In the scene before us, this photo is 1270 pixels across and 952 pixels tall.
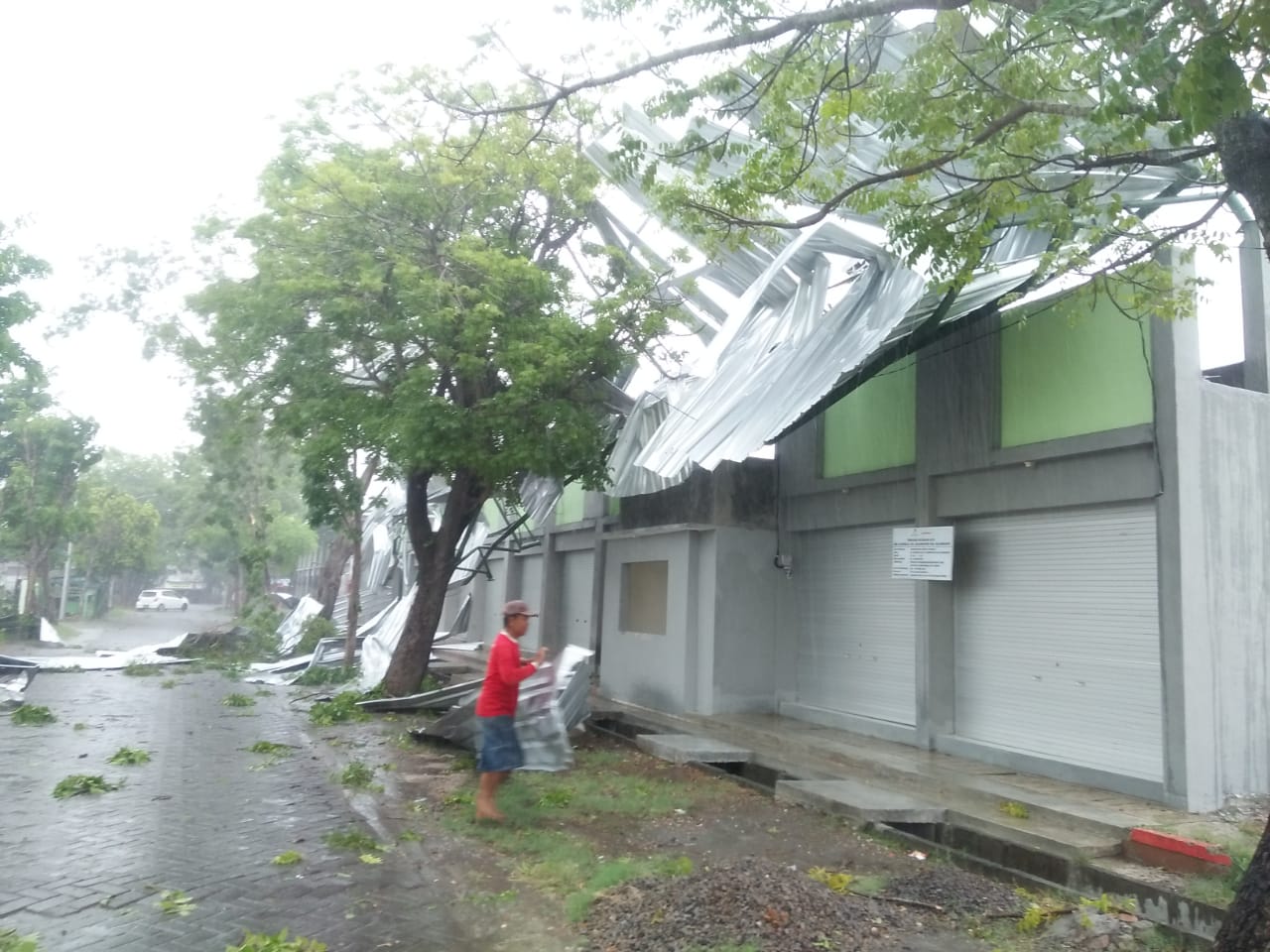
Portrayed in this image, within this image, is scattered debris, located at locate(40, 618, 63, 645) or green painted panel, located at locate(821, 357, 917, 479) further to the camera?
scattered debris, located at locate(40, 618, 63, 645)

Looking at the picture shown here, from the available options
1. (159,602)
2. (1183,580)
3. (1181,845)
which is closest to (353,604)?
(1183,580)

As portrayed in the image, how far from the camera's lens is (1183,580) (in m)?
7.94

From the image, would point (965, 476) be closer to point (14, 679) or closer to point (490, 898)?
point (490, 898)

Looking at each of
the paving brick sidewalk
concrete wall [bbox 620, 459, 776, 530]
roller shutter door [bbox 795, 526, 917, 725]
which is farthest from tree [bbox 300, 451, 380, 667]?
roller shutter door [bbox 795, 526, 917, 725]

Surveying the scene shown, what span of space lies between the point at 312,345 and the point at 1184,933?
36.9 feet

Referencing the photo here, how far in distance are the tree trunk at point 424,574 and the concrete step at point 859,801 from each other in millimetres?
7446

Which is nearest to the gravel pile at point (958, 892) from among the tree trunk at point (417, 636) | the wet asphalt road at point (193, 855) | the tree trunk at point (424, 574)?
the wet asphalt road at point (193, 855)

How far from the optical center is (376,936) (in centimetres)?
522

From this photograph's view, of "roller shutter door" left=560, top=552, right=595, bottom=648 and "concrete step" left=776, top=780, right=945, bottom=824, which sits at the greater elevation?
"roller shutter door" left=560, top=552, right=595, bottom=648

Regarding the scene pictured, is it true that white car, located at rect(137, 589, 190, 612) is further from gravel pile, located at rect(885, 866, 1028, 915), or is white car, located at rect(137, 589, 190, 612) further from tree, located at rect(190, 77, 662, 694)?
gravel pile, located at rect(885, 866, 1028, 915)

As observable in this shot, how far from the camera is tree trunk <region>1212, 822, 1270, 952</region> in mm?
3816

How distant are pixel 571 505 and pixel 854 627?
24.5ft

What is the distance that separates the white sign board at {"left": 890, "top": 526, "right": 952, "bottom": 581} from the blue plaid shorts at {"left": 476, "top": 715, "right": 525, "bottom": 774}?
5.03m

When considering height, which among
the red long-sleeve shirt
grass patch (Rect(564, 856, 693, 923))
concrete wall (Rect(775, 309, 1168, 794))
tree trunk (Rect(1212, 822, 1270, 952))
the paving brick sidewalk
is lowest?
the paving brick sidewalk
